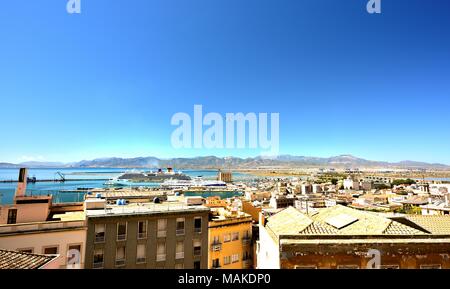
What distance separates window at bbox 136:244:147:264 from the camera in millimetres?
12155

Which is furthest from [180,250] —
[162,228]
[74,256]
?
[74,256]

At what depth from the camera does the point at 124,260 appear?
39.3ft

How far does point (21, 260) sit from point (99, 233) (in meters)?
6.93

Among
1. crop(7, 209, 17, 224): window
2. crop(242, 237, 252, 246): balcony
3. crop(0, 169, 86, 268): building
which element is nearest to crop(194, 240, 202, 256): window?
crop(242, 237, 252, 246): balcony

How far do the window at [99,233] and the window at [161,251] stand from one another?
2.53 metres

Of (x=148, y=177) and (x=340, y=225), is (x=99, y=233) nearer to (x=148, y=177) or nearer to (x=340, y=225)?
(x=340, y=225)

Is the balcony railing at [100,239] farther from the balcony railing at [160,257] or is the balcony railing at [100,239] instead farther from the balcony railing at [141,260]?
the balcony railing at [160,257]

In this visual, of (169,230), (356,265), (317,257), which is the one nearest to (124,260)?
(169,230)

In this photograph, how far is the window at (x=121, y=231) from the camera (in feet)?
39.2

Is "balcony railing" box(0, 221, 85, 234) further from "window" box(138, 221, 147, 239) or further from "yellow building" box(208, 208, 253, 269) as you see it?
"yellow building" box(208, 208, 253, 269)

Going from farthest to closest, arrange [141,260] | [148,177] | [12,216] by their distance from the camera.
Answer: [148,177]
[141,260]
[12,216]

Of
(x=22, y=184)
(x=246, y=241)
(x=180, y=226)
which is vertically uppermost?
(x=22, y=184)

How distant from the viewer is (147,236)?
490 inches
